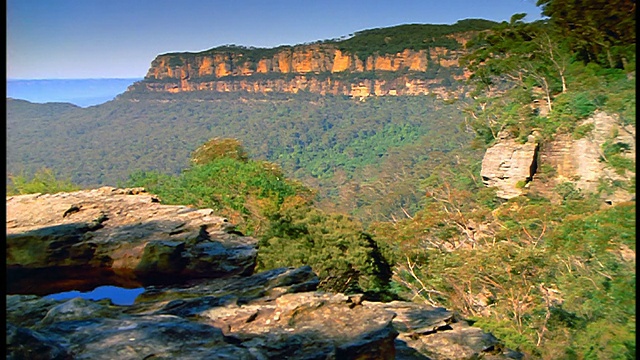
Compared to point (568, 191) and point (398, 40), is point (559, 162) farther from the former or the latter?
point (398, 40)

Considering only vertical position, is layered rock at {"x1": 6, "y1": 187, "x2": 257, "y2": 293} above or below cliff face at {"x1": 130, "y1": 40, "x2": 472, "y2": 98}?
below

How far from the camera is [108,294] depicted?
4.22 meters

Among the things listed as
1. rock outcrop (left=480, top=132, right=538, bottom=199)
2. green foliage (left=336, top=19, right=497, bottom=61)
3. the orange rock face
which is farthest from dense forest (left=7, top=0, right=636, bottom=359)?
the orange rock face

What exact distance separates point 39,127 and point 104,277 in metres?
39.7

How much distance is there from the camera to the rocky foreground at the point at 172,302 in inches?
111

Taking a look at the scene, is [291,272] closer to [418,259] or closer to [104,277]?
[104,277]

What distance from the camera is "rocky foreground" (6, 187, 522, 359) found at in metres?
2.81

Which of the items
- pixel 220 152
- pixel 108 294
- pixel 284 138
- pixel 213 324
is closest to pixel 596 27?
pixel 220 152

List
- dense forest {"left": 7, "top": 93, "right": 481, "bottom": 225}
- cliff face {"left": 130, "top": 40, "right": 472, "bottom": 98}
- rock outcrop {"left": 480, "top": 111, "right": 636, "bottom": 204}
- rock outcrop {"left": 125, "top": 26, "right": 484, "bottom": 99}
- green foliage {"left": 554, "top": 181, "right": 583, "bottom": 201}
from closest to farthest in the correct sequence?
1. rock outcrop {"left": 480, "top": 111, "right": 636, "bottom": 204}
2. green foliage {"left": 554, "top": 181, "right": 583, "bottom": 201}
3. dense forest {"left": 7, "top": 93, "right": 481, "bottom": 225}
4. rock outcrop {"left": 125, "top": 26, "right": 484, "bottom": 99}
5. cliff face {"left": 130, "top": 40, "right": 472, "bottom": 98}

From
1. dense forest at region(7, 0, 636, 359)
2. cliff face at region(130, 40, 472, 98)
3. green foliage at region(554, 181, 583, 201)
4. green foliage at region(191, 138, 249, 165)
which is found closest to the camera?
dense forest at region(7, 0, 636, 359)

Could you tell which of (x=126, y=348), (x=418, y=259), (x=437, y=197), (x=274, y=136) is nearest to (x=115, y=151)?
(x=274, y=136)

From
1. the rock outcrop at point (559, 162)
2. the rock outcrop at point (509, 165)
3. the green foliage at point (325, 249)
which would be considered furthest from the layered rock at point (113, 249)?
the rock outcrop at point (509, 165)

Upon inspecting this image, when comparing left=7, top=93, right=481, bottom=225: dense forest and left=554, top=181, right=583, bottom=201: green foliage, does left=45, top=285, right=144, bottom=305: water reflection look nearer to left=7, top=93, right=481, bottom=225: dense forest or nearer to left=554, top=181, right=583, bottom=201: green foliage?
left=554, top=181, right=583, bottom=201: green foliage

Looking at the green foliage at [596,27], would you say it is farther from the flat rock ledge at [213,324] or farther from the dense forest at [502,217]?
the flat rock ledge at [213,324]
